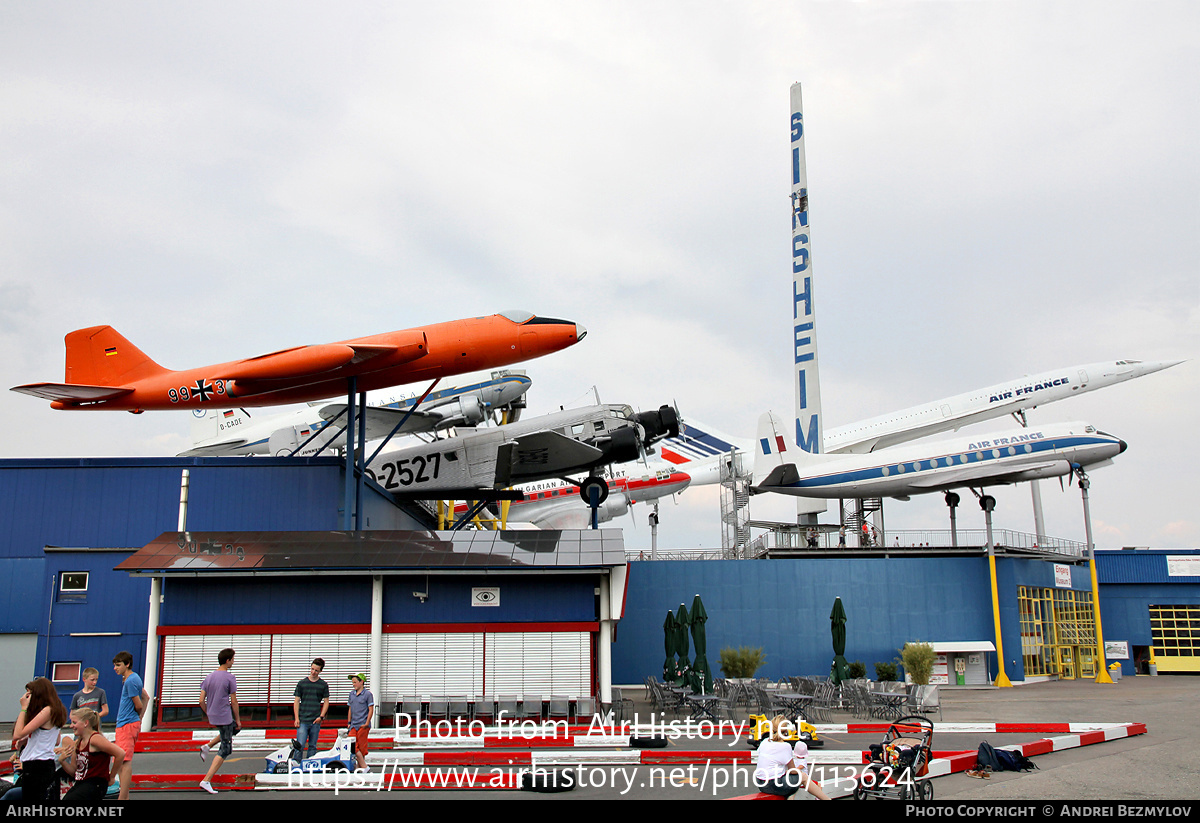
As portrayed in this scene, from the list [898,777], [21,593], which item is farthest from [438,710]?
[21,593]

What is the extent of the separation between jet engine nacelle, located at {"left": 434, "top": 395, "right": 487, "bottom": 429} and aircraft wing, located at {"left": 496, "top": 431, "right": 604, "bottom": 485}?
7896 mm

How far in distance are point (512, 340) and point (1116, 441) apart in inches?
1217

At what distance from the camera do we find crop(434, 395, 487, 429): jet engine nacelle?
3294 cm

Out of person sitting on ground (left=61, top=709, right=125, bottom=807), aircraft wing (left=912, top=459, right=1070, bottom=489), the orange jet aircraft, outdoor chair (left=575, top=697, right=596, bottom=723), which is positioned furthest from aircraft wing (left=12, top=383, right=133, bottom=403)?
aircraft wing (left=912, top=459, right=1070, bottom=489)

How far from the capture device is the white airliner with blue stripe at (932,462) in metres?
38.6

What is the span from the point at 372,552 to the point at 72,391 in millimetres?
9418

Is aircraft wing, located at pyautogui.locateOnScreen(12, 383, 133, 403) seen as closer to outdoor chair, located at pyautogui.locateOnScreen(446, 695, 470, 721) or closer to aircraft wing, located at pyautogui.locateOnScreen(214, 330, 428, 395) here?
aircraft wing, located at pyautogui.locateOnScreen(214, 330, 428, 395)

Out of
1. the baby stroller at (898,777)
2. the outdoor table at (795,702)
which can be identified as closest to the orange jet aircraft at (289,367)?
the outdoor table at (795,702)

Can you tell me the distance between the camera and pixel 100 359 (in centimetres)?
2147

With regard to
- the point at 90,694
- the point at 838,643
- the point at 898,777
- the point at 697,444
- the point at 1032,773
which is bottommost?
the point at 1032,773

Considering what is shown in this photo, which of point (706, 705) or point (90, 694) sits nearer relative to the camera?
point (90, 694)

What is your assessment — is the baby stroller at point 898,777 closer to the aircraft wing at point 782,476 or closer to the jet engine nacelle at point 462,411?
the jet engine nacelle at point 462,411

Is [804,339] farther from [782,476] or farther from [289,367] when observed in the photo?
[289,367]

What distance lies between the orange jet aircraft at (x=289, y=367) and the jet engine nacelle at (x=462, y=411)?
33.0ft
